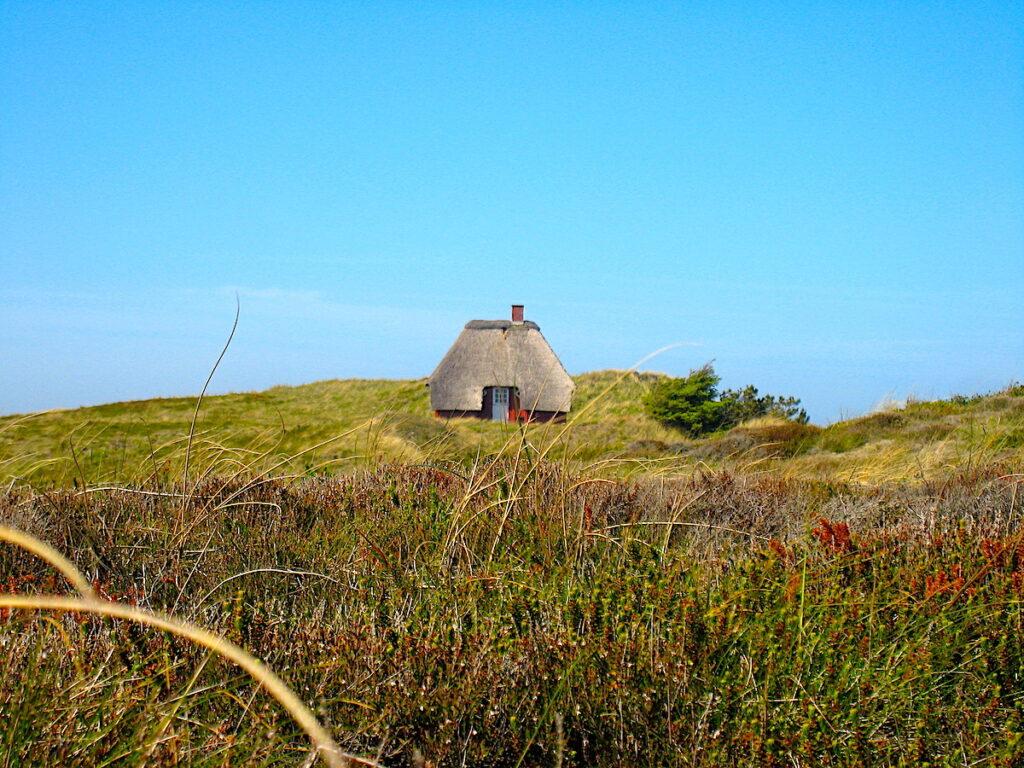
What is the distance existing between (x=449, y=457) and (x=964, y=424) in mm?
8924

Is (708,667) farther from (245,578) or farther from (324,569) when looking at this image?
(245,578)

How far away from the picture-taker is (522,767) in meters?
2.37

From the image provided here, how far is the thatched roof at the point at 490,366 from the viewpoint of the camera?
95.1 feet

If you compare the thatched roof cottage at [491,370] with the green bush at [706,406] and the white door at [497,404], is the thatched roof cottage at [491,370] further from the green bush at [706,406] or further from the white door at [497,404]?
the green bush at [706,406]

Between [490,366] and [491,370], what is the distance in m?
A: 0.29

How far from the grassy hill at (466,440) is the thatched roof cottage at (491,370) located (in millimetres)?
973

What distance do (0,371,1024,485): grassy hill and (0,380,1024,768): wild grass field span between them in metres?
0.43

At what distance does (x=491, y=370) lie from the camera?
2894cm

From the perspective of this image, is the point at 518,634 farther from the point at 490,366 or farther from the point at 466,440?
the point at 490,366

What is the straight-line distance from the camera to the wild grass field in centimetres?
227

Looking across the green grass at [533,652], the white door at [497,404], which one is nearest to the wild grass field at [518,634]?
the green grass at [533,652]


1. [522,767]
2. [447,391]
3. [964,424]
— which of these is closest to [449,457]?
[522,767]

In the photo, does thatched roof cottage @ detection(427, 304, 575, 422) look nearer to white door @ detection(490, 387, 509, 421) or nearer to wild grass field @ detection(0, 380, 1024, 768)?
white door @ detection(490, 387, 509, 421)

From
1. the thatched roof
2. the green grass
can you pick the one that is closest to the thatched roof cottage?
the thatched roof
